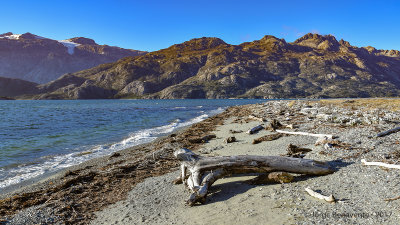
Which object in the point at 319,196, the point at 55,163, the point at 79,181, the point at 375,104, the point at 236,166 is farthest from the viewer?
the point at 375,104

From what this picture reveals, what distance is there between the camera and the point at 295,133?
16.5m

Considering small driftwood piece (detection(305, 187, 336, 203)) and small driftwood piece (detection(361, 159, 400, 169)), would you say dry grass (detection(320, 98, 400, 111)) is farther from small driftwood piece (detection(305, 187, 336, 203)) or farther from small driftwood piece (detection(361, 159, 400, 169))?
small driftwood piece (detection(305, 187, 336, 203))

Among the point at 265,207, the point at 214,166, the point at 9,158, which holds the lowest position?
the point at 9,158

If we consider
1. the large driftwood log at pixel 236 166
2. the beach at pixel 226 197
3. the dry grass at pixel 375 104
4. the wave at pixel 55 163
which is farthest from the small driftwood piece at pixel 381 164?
the dry grass at pixel 375 104

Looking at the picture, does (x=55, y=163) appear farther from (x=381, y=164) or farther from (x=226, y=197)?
(x=381, y=164)

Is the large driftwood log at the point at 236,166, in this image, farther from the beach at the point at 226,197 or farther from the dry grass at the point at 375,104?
the dry grass at the point at 375,104

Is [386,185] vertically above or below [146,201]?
above

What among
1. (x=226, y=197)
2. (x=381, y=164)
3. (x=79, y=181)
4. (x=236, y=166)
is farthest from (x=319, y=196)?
→ (x=79, y=181)

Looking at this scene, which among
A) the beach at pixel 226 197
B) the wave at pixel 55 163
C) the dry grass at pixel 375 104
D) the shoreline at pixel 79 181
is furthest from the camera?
the dry grass at pixel 375 104

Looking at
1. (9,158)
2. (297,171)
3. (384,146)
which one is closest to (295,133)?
(384,146)

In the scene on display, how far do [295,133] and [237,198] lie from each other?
11130 mm

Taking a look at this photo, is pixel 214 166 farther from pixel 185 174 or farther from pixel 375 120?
pixel 375 120

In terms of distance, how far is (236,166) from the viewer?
8398 millimetres

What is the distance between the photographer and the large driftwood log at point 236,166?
8016 millimetres
